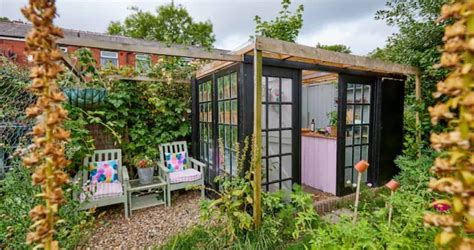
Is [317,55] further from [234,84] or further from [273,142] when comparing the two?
[273,142]

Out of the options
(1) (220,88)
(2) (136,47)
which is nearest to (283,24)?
(1) (220,88)

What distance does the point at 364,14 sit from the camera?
3.48m

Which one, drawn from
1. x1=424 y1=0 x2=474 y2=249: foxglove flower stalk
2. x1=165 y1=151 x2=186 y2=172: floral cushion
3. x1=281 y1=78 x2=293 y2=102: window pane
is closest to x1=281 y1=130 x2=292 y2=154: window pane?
x1=281 y1=78 x2=293 y2=102: window pane

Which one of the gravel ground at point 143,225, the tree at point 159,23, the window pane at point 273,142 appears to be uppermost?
the tree at point 159,23

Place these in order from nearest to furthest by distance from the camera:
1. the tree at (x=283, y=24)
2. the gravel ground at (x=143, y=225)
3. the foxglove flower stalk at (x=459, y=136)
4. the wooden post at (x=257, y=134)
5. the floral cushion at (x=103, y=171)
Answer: the foxglove flower stalk at (x=459, y=136) → the wooden post at (x=257, y=134) → the gravel ground at (x=143, y=225) → the floral cushion at (x=103, y=171) → the tree at (x=283, y=24)

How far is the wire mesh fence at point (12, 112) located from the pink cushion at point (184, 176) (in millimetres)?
1672

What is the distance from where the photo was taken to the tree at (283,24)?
134 inches

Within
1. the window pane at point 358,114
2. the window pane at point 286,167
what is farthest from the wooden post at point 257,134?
Result: the window pane at point 358,114

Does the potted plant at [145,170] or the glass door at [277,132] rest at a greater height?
the glass door at [277,132]

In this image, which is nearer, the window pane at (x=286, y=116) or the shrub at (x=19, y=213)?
the shrub at (x=19, y=213)

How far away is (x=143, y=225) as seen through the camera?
2.64 metres

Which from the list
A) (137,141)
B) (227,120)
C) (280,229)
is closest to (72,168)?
(137,141)

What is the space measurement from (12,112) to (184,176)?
1986 millimetres

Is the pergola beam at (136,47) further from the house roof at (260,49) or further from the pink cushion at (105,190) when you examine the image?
the pink cushion at (105,190)
